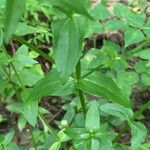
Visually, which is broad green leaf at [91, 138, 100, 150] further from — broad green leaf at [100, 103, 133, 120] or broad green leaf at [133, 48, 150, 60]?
broad green leaf at [133, 48, 150, 60]

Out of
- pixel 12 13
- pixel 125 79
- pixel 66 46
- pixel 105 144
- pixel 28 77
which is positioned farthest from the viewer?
pixel 125 79

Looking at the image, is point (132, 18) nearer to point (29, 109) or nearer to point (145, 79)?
point (145, 79)

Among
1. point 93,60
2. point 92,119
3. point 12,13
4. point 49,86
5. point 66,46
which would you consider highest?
point 12,13

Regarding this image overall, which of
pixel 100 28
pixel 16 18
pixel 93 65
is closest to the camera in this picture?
pixel 16 18

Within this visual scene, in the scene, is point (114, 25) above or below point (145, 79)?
above

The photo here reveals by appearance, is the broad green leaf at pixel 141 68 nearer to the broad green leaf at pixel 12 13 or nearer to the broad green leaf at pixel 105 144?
the broad green leaf at pixel 105 144

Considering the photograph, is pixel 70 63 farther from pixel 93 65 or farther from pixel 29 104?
pixel 93 65

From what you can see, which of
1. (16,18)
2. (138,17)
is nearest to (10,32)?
(16,18)

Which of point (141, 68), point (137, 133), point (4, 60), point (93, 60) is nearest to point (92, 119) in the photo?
point (137, 133)
